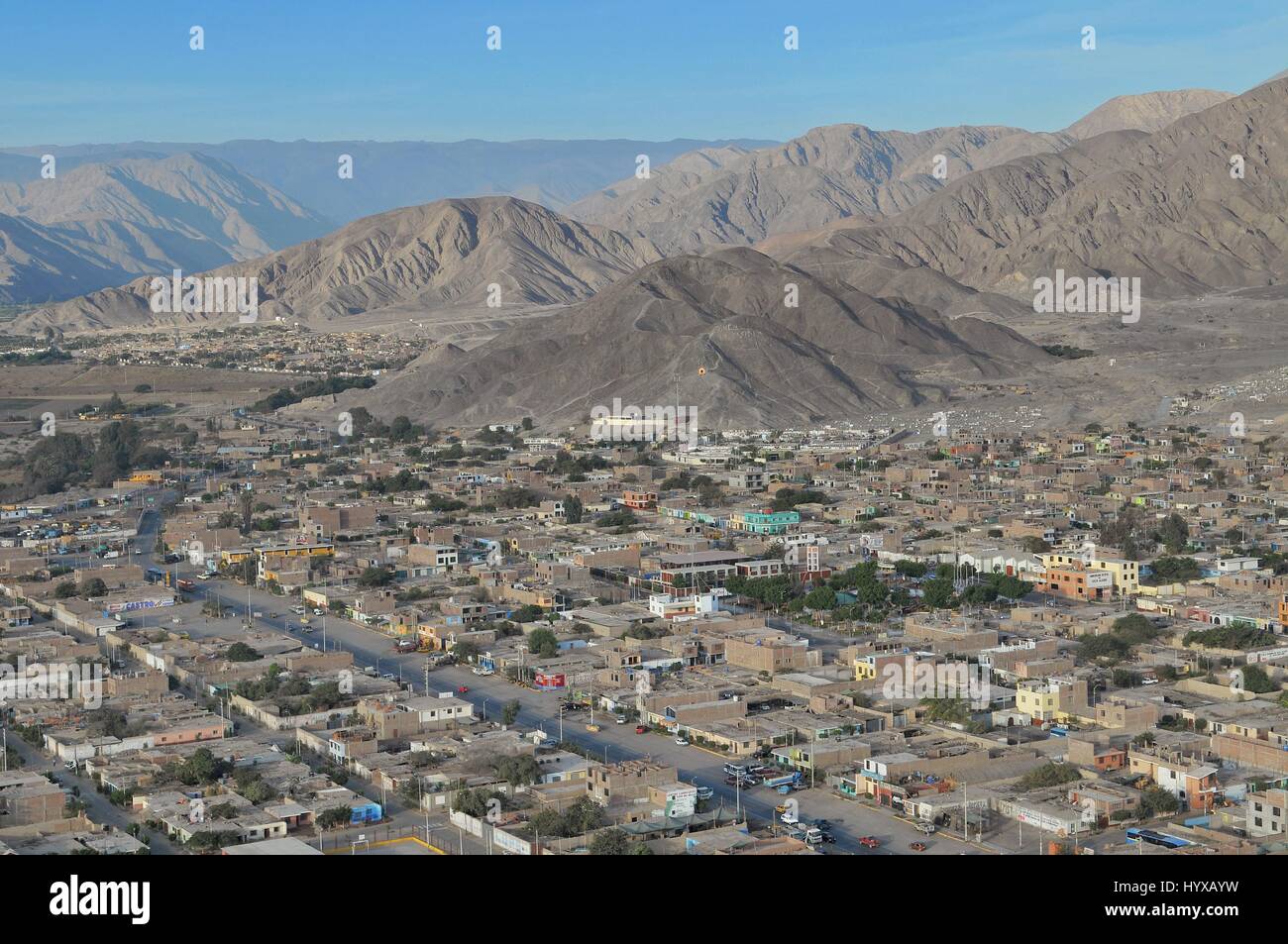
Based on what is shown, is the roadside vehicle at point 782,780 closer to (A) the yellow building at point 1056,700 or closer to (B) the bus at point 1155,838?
(B) the bus at point 1155,838

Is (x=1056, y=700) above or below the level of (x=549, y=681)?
above

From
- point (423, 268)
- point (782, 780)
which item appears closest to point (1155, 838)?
point (782, 780)

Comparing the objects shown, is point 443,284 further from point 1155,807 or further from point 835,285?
point 1155,807

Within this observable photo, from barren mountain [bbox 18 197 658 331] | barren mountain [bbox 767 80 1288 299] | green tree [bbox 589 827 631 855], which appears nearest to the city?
green tree [bbox 589 827 631 855]

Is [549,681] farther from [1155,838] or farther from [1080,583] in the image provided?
[1080,583]

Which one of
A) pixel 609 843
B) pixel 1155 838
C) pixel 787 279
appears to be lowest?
pixel 1155 838

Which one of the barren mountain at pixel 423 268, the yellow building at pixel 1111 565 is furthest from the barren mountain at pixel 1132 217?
the yellow building at pixel 1111 565
